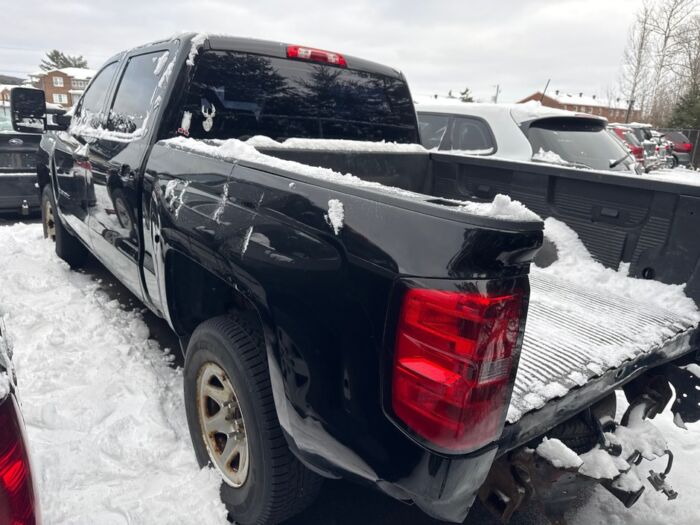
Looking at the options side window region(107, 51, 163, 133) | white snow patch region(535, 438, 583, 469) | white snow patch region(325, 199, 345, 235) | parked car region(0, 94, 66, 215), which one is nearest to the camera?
white snow patch region(325, 199, 345, 235)

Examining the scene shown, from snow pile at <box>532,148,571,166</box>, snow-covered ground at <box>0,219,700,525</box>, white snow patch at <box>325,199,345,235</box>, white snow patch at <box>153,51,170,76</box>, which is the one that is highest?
white snow patch at <box>153,51,170,76</box>

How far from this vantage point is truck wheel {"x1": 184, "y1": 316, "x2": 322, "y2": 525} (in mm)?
1876

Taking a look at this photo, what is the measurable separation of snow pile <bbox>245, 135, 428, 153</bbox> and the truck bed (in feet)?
4.36

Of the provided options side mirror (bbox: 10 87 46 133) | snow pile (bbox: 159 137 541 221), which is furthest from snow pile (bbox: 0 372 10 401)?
side mirror (bbox: 10 87 46 133)

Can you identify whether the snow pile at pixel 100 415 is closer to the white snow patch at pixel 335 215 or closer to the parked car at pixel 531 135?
the white snow patch at pixel 335 215

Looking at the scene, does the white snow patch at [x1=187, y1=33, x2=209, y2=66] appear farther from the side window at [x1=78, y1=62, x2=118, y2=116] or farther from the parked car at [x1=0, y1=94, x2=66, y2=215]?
the parked car at [x1=0, y1=94, x2=66, y2=215]

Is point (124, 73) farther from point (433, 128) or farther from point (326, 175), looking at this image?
point (433, 128)

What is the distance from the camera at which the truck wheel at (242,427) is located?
188 cm

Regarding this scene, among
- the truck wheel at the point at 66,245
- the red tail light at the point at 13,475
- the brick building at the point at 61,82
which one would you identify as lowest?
the truck wheel at the point at 66,245

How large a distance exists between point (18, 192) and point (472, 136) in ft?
19.0

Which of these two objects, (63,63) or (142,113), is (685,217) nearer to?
(142,113)

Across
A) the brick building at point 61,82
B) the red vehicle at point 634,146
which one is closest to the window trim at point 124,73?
the red vehicle at point 634,146

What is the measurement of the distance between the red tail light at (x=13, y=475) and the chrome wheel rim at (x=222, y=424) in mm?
888

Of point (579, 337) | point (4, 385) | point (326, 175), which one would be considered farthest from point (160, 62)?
point (579, 337)
